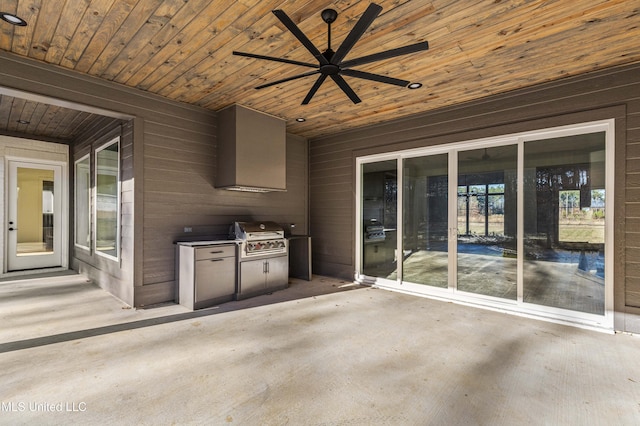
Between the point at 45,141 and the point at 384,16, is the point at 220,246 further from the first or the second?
the point at 45,141

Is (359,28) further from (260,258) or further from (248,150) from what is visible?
(260,258)

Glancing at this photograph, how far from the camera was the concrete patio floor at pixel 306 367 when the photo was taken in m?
1.93

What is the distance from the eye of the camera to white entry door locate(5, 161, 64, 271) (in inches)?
232

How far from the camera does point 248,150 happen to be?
462 cm

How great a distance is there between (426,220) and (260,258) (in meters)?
2.66

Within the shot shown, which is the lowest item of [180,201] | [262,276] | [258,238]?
[262,276]

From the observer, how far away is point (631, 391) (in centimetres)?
220

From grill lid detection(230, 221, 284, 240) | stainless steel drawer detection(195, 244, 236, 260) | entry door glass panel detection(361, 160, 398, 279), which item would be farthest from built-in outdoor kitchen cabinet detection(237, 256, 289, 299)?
entry door glass panel detection(361, 160, 398, 279)

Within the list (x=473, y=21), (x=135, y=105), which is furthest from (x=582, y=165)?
(x=135, y=105)

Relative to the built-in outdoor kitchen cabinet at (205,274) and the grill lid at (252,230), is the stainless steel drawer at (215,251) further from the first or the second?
the grill lid at (252,230)

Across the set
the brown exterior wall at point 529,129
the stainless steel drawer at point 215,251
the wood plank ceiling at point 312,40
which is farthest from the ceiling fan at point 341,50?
the stainless steel drawer at point 215,251

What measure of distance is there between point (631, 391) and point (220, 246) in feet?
13.9

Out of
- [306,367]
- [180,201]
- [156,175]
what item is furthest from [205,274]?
[306,367]

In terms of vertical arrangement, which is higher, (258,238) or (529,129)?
(529,129)
